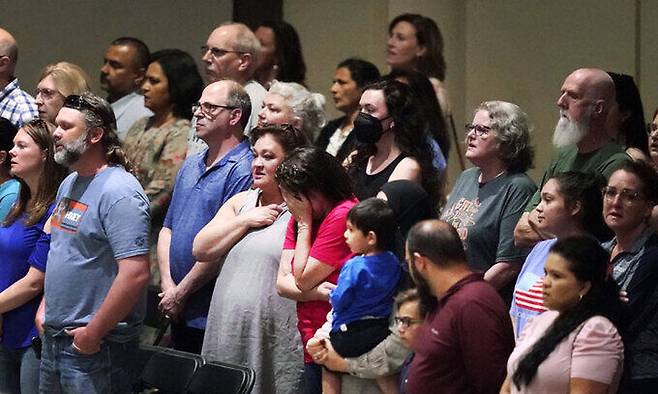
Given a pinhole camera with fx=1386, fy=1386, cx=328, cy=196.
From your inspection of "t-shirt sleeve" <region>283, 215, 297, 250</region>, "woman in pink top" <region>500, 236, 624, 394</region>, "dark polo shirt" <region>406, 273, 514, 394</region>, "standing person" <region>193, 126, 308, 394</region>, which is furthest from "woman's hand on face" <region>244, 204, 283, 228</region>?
"woman in pink top" <region>500, 236, 624, 394</region>

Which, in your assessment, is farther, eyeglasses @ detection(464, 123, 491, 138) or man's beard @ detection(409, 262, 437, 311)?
eyeglasses @ detection(464, 123, 491, 138)

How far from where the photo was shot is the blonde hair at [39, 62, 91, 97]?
6309 millimetres

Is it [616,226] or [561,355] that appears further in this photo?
[616,226]

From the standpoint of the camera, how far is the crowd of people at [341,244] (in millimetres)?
4078

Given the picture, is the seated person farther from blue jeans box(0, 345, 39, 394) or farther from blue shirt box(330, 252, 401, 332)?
blue jeans box(0, 345, 39, 394)

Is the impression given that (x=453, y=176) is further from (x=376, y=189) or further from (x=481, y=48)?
(x=376, y=189)

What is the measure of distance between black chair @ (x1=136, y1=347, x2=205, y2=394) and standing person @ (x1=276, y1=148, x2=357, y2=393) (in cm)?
42

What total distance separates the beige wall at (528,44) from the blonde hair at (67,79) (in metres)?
2.19

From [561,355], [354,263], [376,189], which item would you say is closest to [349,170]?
[376,189]

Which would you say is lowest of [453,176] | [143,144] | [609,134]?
[453,176]

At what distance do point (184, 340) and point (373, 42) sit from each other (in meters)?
3.11

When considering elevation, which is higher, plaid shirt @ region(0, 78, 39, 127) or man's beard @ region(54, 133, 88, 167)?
man's beard @ region(54, 133, 88, 167)

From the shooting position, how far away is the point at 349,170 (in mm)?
5375

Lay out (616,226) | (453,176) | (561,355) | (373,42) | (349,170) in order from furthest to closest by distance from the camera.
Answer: (373,42), (453,176), (349,170), (616,226), (561,355)
